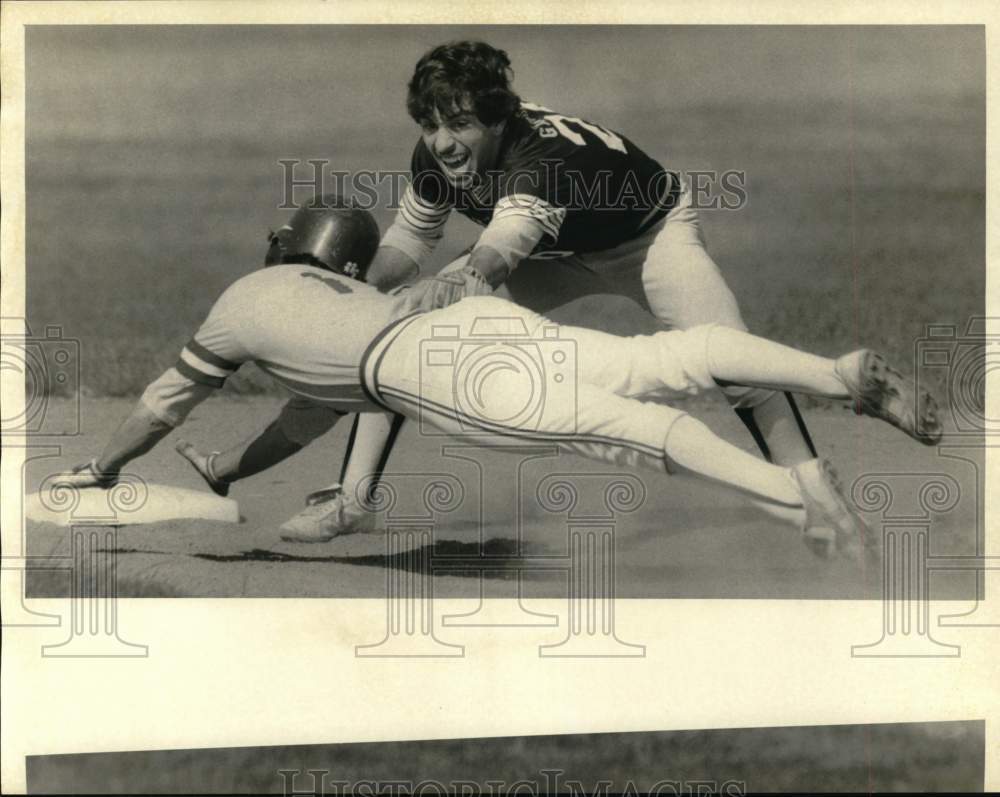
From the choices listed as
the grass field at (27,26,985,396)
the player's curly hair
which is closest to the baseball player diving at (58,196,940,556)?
the grass field at (27,26,985,396)

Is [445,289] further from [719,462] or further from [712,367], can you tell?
[719,462]

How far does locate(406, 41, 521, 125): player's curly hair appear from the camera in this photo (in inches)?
196

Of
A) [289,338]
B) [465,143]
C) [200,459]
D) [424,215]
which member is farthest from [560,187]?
[200,459]

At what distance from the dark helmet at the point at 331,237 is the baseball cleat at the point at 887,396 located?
1.73 m

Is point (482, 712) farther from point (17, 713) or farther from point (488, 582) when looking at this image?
point (17, 713)

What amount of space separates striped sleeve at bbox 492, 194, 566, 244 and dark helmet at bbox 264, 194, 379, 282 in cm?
47

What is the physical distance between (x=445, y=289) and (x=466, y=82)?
0.74 m

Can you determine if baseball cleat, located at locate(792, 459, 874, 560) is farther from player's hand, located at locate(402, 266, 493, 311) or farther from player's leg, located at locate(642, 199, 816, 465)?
player's hand, located at locate(402, 266, 493, 311)

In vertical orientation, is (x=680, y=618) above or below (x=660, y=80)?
below

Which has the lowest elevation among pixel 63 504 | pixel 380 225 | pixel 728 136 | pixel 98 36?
pixel 63 504

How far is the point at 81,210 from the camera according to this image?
504 centimetres

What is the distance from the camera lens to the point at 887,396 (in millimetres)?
4996

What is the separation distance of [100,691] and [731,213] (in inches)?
112

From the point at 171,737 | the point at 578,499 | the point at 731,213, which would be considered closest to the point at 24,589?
→ the point at 171,737
